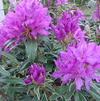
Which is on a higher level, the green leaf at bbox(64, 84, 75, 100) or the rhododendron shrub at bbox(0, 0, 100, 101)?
the rhododendron shrub at bbox(0, 0, 100, 101)

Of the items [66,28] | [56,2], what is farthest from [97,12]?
[66,28]

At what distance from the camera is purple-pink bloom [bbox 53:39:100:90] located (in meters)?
1.20

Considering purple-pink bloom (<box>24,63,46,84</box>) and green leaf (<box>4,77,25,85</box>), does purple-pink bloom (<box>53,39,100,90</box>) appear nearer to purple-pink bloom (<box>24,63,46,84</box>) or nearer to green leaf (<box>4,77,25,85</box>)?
purple-pink bloom (<box>24,63,46,84</box>)

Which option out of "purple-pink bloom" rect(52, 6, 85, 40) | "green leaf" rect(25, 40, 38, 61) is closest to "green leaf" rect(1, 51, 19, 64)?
"green leaf" rect(25, 40, 38, 61)

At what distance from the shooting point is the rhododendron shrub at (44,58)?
124cm

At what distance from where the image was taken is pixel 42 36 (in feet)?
4.59

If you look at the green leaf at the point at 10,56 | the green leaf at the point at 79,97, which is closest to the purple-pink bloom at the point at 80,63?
the green leaf at the point at 79,97

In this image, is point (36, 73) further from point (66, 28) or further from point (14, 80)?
point (66, 28)

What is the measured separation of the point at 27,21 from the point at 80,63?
12.0 inches

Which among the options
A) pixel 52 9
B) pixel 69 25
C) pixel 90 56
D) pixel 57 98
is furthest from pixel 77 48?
pixel 52 9

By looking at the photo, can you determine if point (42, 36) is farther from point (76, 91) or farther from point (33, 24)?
point (76, 91)

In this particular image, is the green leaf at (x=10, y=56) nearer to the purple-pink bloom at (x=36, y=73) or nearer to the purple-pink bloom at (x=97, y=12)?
the purple-pink bloom at (x=36, y=73)

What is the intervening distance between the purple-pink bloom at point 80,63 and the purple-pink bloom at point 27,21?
0.62 ft

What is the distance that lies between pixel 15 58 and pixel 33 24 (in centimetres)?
21
